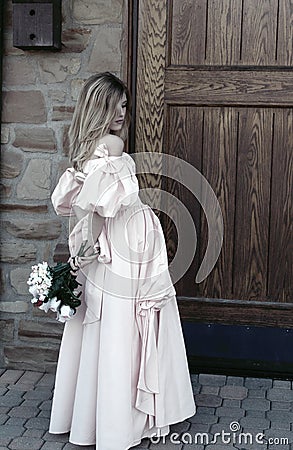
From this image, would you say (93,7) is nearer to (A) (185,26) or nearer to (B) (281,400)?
(A) (185,26)

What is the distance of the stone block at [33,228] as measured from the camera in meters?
4.54

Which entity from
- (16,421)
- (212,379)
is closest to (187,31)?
(212,379)

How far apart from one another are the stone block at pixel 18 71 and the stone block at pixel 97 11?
0.40 metres

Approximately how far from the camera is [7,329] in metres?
4.65

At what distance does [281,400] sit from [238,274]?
766 millimetres

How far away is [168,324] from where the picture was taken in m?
3.68

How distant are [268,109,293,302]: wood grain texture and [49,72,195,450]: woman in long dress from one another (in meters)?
1.01

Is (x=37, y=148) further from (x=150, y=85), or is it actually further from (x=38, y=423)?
(x=38, y=423)

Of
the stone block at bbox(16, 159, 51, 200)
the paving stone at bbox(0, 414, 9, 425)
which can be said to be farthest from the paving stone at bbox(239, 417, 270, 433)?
the stone block at bbox(16, 159, 51, 200)

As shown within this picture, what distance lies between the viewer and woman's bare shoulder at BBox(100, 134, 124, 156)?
3.45m

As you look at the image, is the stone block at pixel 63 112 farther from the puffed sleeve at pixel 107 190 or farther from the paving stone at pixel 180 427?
the paving stone at pixel 180 427

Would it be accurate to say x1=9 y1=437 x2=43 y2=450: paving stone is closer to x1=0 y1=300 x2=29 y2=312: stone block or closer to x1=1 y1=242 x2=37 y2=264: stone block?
x1=0 y1=300 x2=29 y2=312: stone block

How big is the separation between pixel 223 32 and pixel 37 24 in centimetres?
105

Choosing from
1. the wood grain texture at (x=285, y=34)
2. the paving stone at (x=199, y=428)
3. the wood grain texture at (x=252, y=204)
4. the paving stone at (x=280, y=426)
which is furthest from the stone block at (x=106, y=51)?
the paving stone at (x=280, y=426)
